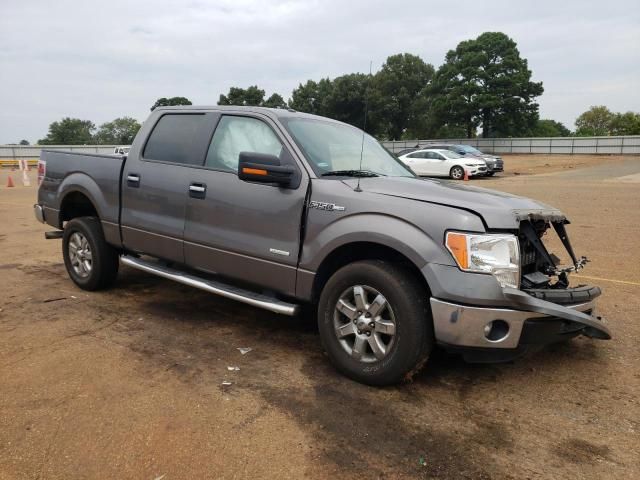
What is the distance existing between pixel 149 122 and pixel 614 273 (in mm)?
5530

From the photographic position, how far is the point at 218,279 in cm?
442

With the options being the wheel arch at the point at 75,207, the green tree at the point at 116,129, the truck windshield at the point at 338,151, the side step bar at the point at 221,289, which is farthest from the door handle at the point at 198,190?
the green tree at the point at 116,129

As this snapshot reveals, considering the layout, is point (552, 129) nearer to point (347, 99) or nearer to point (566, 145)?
point (347, 99)

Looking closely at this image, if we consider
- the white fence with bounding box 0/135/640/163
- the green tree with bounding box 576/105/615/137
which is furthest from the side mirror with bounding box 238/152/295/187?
the green tree with bounding box 576/105/615/137

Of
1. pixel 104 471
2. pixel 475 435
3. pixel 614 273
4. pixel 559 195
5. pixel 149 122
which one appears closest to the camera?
pixel 104 471

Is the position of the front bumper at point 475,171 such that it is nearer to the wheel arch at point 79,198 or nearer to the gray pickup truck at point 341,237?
the gray pickup truck at point 341,237

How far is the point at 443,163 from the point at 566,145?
21.5m

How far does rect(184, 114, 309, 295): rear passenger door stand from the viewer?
3.79 meters

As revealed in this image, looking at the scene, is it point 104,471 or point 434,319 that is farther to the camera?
point 434,319

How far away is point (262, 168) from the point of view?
3.62 metres

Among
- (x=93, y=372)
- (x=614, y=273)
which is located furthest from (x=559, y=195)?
(x=93, y=372)

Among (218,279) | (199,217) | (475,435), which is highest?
(199,217)

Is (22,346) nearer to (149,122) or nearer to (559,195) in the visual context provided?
(149,122)

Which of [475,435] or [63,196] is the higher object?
[63,196]
